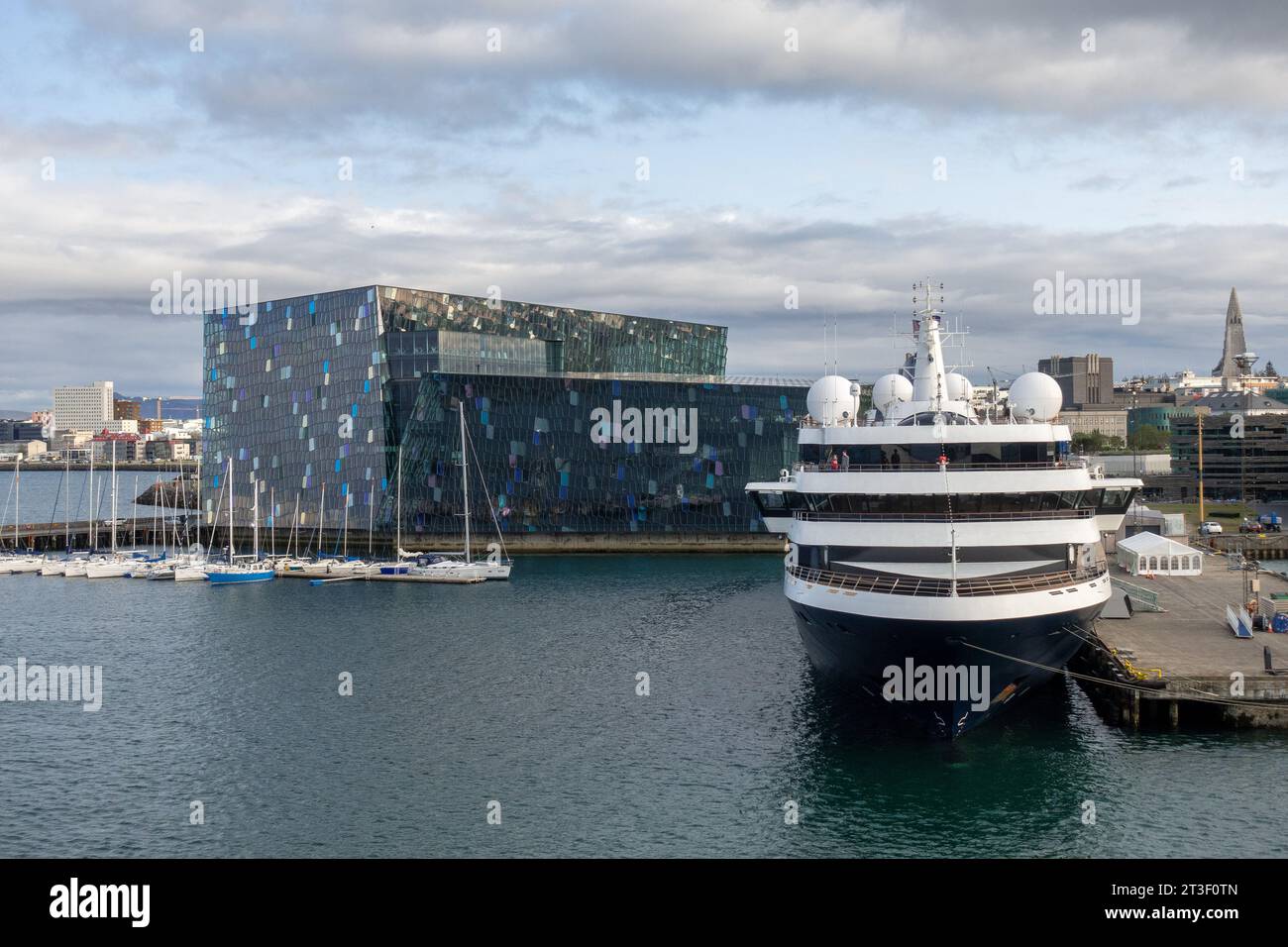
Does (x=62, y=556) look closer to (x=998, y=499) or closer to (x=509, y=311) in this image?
(x=509, y=311)

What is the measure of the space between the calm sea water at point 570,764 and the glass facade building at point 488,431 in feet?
151

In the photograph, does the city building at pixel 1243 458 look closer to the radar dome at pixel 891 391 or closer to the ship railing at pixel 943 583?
the radar dome at pixel 891 391

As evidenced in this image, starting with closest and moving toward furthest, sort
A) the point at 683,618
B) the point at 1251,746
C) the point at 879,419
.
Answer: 1. the point at 1251,746
2. the point at 879,419
3. the point at 683,618

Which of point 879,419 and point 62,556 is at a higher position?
point 879,419

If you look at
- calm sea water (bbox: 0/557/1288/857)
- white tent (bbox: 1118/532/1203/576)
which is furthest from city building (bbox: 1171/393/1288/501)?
calm sea water (bbox: 0/557/1288/857)

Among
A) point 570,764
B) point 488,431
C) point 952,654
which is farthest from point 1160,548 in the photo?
point 488,431

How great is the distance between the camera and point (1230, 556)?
74562 mm

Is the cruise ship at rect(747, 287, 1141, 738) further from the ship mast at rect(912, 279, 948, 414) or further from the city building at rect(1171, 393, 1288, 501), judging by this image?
the city building at rect(1171, 393, 1288, 501)

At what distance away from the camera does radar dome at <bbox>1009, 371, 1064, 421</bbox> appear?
43.8 meters

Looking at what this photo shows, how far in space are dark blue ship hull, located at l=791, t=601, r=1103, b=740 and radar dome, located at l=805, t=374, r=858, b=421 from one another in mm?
13155

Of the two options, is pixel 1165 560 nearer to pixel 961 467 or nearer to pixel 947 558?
pixel 961 467

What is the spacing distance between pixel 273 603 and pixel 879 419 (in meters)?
43.0

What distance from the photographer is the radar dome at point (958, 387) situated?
4862 centimetres
